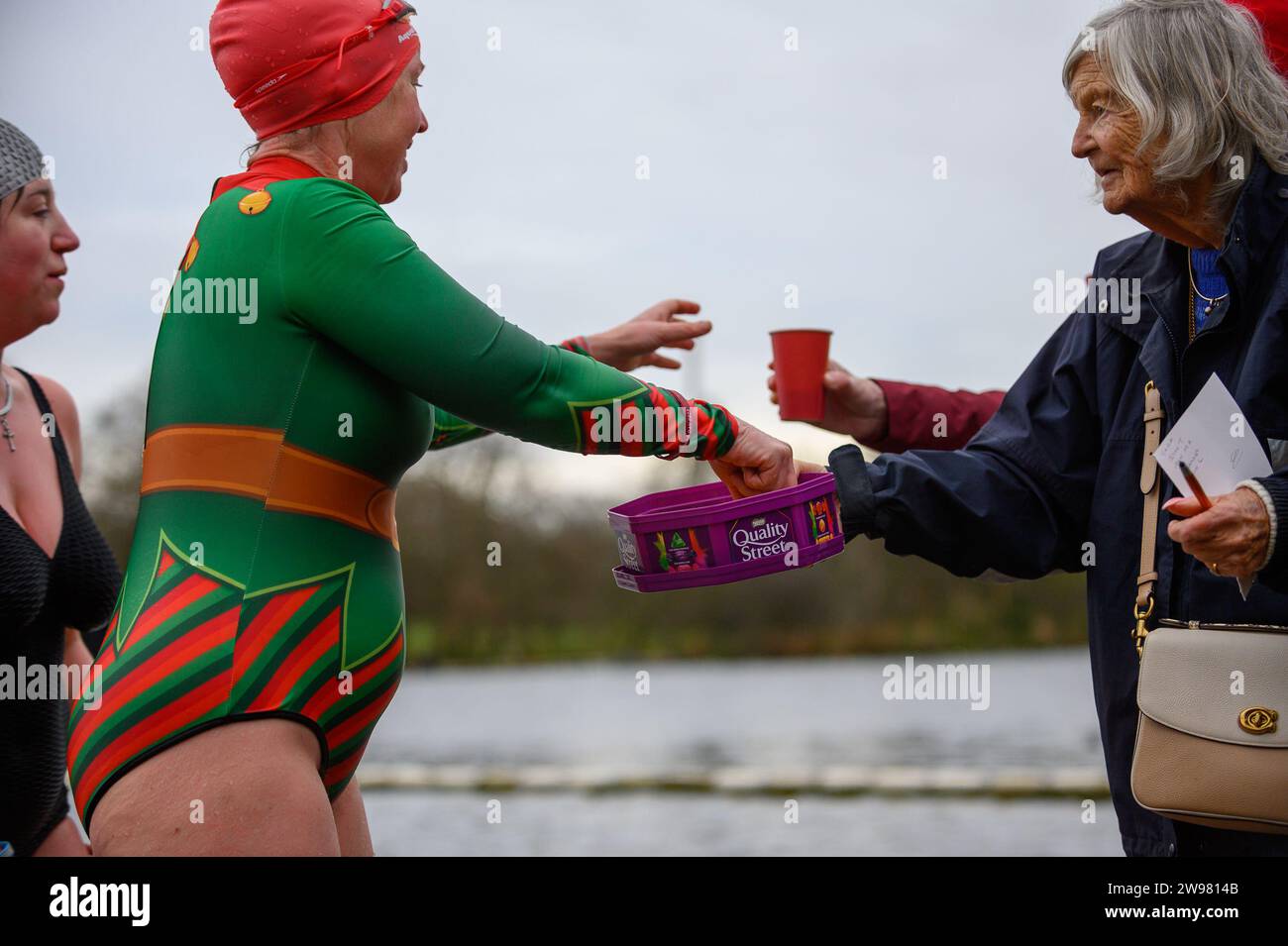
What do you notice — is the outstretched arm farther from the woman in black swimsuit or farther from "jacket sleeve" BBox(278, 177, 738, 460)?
the woman in black swimsuit

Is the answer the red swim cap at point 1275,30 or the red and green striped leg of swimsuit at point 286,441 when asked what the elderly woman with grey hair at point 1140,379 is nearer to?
the red swim cap at point 1275,30

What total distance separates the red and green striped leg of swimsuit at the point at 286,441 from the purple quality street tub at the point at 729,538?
362 mm

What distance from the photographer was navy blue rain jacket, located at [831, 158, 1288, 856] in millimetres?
2502

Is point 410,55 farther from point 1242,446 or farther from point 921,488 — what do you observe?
point 1242,446

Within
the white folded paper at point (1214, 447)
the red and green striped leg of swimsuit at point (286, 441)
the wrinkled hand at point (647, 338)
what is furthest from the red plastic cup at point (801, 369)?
the red and green striped leg of swimsuit at point (286, 441)

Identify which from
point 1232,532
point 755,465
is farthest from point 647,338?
point 1232,532

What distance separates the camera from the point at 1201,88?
2641 mm

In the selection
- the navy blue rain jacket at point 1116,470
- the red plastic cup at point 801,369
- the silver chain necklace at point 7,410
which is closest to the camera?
the navy blue rain jacket at point 1116,470

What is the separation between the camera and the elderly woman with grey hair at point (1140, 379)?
8.26ft

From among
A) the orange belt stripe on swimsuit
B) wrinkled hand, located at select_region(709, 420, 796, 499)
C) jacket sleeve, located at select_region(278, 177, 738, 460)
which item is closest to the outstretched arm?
jacket sleeve, located at select_region(278, 177, 738, 460)

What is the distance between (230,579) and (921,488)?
5.14 feet

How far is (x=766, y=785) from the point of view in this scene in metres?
13.8

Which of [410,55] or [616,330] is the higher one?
[410,55]

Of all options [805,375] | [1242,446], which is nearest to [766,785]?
[805,375]
